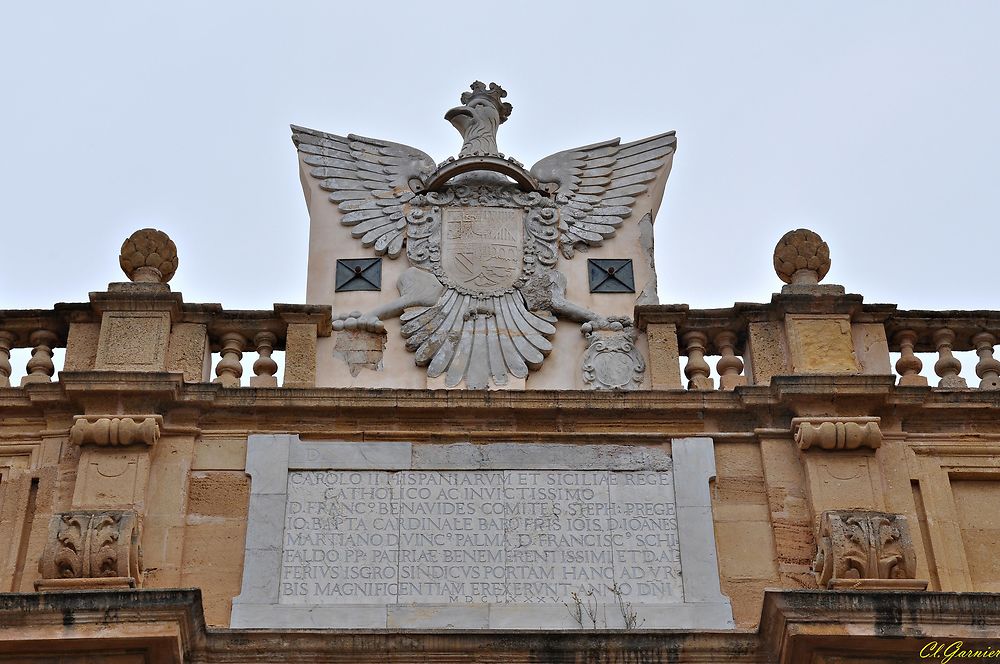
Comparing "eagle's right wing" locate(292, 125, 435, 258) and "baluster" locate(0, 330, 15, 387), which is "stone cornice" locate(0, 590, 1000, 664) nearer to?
"baluster" locate(0, 330, 15, 387)

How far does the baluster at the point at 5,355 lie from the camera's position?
12297 mm

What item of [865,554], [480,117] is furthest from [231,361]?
[865,554]

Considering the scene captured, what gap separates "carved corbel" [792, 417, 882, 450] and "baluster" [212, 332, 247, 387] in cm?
376

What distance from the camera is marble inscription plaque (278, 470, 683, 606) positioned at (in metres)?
11.3

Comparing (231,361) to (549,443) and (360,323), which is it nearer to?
(360,323)

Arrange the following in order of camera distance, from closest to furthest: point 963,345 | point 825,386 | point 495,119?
1. point 825,386
2. point 963,345
3. point 495,119

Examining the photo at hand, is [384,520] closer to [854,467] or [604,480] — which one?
[604,480]

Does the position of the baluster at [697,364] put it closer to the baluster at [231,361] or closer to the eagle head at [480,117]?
the eagle head at [480,117]

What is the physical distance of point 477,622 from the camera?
36.6ft

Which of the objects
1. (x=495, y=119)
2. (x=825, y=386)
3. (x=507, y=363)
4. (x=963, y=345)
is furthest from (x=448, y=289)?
(x=963, y=345)

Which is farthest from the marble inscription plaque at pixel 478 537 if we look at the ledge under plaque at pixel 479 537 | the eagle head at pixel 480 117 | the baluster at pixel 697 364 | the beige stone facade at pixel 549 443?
the eagle head at pixel 480 117

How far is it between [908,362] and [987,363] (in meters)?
0.54

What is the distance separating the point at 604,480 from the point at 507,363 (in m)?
1.21

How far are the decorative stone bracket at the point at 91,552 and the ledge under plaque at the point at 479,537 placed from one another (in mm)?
710
